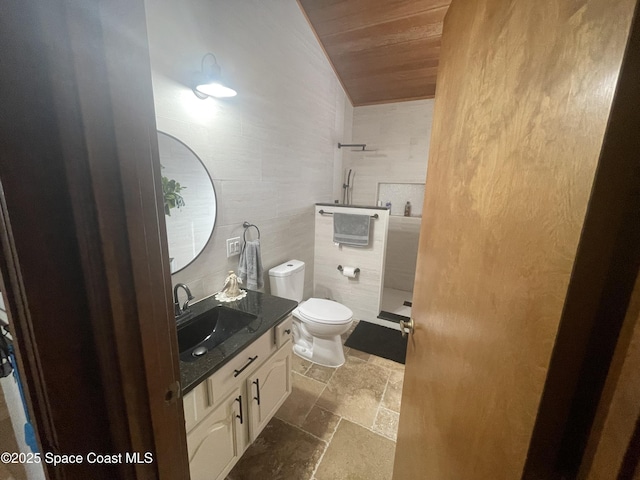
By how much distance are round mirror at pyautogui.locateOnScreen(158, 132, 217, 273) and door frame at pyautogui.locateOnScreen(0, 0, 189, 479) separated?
96cm

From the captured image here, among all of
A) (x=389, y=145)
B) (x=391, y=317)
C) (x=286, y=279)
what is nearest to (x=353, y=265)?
(x=391, y=317)

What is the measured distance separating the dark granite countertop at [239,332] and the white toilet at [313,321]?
0.49 metres

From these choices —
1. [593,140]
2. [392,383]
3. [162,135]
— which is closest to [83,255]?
[593,140]

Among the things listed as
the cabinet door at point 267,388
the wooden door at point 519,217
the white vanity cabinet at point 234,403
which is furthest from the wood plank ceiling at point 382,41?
the cabinet door at point 267,388

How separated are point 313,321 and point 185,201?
1.23m

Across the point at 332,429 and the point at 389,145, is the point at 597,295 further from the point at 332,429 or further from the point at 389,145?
the point at 389,145

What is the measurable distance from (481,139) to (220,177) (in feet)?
4.66

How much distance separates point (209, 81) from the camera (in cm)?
127

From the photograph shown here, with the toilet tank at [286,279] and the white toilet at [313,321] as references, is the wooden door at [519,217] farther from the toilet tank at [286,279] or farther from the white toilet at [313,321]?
the toilet tank at [286,279]

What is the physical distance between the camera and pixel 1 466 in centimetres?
70

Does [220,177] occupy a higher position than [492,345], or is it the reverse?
[220,177]

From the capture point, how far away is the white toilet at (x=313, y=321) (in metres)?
1.97

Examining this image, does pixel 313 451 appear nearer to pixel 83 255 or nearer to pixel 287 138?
pixel 83 255

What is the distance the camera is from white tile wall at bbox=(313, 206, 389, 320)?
253 centimetres
